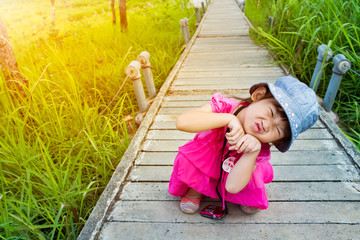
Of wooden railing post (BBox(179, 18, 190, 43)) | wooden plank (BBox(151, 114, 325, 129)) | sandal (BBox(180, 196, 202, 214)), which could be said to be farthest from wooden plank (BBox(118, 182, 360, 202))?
wooden railing post (BBox(179, 18, 190, 43))

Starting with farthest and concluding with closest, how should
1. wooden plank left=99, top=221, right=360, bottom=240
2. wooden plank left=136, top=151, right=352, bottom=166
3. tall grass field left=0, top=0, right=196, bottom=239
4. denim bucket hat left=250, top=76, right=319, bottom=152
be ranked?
1. wooden plank left=136, top=151, right=352, bottom=166
2. tall grass field left=0, top=0, right=196, bottom=239
3. wooden plank left=99, top=221, right=360, bottom=240
4. denim bucket hat left=250, top=76, right=319, bottom=152

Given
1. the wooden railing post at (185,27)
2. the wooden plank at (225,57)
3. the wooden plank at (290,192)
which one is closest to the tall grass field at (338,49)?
the wooden plank at (225,57)

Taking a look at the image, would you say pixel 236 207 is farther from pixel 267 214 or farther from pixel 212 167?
pixel 212 167

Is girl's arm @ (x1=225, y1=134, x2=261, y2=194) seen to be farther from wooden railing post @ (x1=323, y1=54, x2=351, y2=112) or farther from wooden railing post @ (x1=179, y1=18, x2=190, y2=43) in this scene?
wooden railing post @ (x1=179, y1=18, x2=190, y2=43)

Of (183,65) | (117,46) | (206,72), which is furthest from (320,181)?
(117,46)

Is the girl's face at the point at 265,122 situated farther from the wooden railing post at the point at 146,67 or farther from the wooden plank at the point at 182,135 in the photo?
the wooden railing post at the point at 146,67

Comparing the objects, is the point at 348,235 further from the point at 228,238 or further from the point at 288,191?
the point at 228,238

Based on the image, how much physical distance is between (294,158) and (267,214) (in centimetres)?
71

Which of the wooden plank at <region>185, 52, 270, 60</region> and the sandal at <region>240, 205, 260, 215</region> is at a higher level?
the sandal at <region>240, 205, 260, 215</region>

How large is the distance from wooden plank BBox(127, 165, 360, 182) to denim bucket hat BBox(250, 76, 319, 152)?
2.54 ft

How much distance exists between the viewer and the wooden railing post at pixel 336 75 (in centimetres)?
261

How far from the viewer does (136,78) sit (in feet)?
9.66

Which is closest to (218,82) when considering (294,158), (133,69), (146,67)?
(146,67)

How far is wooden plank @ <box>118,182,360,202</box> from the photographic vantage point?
69.1 inches
